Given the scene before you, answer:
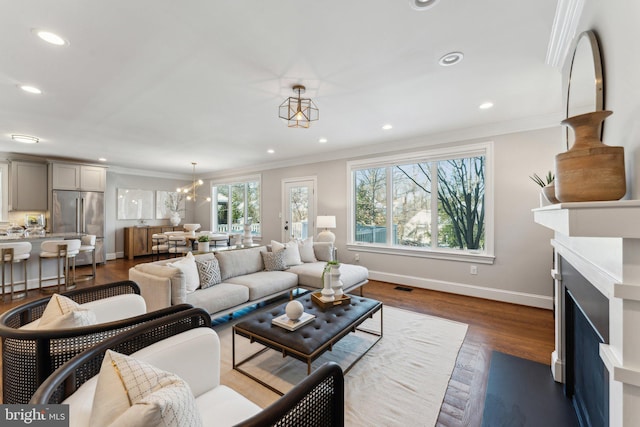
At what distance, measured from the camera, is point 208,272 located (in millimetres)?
3014

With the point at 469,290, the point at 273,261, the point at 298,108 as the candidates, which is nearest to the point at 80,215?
the point at 273,261

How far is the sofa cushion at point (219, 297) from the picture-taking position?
2.63m

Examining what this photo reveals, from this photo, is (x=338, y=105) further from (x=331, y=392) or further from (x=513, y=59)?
Answer: (x=331, y=392)

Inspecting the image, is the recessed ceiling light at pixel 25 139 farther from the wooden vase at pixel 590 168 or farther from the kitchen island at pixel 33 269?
the wooden vase at pixel 590 168

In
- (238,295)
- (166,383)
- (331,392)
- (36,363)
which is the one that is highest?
(166,383)

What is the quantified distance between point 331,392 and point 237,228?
23.1 ft

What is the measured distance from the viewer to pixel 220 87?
8.71ft

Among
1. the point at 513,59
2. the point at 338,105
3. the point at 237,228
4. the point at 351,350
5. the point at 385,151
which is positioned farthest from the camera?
the point at 237,228

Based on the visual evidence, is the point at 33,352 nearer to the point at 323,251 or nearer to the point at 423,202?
the point at 323,251

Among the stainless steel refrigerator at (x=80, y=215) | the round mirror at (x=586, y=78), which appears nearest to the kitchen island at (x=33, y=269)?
the stainless steel refrigerator at (x=80, y=215)

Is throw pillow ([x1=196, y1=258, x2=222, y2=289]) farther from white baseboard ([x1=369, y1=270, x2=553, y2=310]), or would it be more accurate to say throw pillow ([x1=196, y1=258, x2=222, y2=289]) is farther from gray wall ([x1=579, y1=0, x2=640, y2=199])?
gray wall ([x1=579, y1=0, x2=640, y2=199])

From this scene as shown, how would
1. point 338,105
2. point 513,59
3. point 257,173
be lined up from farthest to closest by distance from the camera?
1. point 257,173
2. point 338,105
3. point 513,59

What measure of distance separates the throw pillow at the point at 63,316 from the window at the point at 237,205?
18.3 ft

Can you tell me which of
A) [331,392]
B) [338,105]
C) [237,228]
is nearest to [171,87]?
[338,105]
